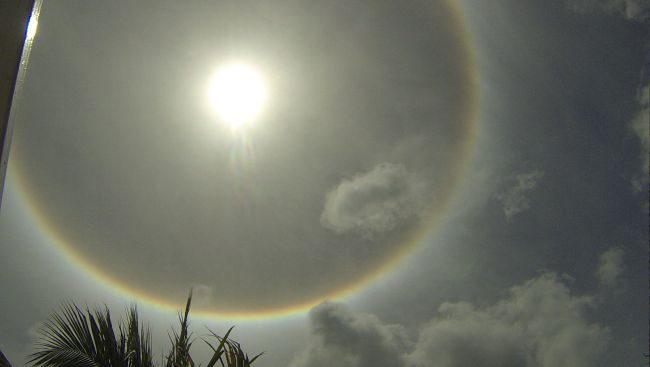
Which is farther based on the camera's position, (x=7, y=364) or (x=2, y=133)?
(x=7, y=364)

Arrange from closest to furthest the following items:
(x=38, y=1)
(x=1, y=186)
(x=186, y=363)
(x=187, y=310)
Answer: (x=1, y=186)
(x=38, y=1)
(x=186, y=363)
(x=187, y=310)

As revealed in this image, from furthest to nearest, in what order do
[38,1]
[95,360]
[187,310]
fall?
[187,310] < [95,360] < [38,1]

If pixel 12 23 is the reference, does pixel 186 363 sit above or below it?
below

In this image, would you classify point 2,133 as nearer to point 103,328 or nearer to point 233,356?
point 103,328

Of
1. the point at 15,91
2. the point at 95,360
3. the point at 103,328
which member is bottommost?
the point at 95,360

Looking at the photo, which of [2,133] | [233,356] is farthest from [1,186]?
[233,356]

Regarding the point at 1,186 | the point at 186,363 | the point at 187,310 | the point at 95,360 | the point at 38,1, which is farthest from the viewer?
the point at 187,310

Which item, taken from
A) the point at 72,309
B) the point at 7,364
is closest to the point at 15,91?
the point at 72,309

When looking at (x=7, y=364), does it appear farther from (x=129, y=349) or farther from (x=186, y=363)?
(x=186, y=363)

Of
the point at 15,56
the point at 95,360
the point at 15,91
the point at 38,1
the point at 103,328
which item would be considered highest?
the point at 38,1
